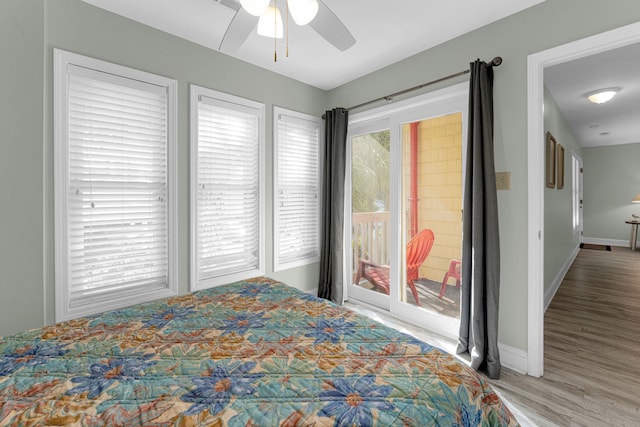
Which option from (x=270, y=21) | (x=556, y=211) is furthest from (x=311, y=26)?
(x=556, y=211)

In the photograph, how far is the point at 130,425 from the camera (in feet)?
2.79

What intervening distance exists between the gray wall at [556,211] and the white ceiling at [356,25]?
6.10 ft

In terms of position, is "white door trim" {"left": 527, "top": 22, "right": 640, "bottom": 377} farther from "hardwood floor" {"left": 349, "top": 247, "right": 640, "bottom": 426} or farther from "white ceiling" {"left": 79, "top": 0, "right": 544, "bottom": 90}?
"white ceiling" {"left": 79, "top": 0, "right": 544, "bottom": 90}

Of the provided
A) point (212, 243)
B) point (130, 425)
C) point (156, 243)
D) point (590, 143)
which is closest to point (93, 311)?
point (156, 243)

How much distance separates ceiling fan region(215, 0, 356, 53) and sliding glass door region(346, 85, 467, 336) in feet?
4.39

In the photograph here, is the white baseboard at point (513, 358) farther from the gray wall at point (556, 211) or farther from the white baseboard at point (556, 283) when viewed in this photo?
the gray wall at point (556, 211)

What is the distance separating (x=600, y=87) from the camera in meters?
3.66

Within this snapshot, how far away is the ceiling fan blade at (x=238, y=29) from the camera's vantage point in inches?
63.2

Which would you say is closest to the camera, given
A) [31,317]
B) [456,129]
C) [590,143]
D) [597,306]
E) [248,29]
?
[248,29]

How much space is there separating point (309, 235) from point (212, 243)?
1.26 metres

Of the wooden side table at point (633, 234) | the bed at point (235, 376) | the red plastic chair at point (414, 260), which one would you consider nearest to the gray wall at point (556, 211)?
the red plastic chair at point (414, 260)

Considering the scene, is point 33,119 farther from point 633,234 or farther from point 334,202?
point 633,234

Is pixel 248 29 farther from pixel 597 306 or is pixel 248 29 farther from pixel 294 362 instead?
pixel 597 306

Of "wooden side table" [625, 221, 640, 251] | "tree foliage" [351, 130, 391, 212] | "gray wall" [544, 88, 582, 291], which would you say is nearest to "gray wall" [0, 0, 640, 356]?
"tree foliage" [351, 130, 391, 212]
